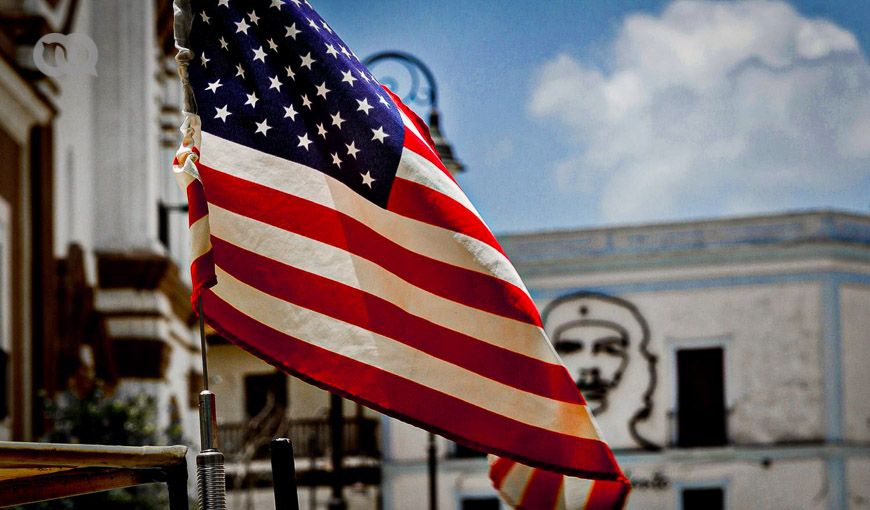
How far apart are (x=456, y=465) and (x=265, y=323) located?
24345mm

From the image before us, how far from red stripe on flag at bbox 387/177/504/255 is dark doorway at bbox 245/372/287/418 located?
2637 cm

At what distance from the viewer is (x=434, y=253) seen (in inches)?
152

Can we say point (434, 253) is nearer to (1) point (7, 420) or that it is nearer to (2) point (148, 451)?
(2) point (148, 451)

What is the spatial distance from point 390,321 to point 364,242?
0.78 ft

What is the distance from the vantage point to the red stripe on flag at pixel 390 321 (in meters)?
3.68

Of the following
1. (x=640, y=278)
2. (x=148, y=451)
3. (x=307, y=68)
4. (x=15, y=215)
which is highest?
(x=640, y=278)

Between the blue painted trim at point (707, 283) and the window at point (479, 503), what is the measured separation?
4.04 m

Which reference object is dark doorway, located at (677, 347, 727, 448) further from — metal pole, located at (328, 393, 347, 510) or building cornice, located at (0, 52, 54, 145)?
building cornice, located at (0, 52, 54, 145)

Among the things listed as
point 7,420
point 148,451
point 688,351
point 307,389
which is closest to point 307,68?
point 148,451

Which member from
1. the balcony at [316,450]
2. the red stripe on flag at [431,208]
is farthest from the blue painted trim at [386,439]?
the red stripe on flag at [431,208]

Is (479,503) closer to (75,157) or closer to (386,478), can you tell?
(386,478)

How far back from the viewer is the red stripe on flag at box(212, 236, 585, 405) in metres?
3.68

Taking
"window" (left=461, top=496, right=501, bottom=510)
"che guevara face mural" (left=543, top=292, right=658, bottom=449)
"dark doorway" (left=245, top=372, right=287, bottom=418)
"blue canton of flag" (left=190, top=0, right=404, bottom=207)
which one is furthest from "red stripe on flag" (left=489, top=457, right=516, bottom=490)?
"dark doorway" (left=245, top=372, right=287, bottom=418)

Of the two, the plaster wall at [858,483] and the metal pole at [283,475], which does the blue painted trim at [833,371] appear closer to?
the plaster wall at [858,483]
